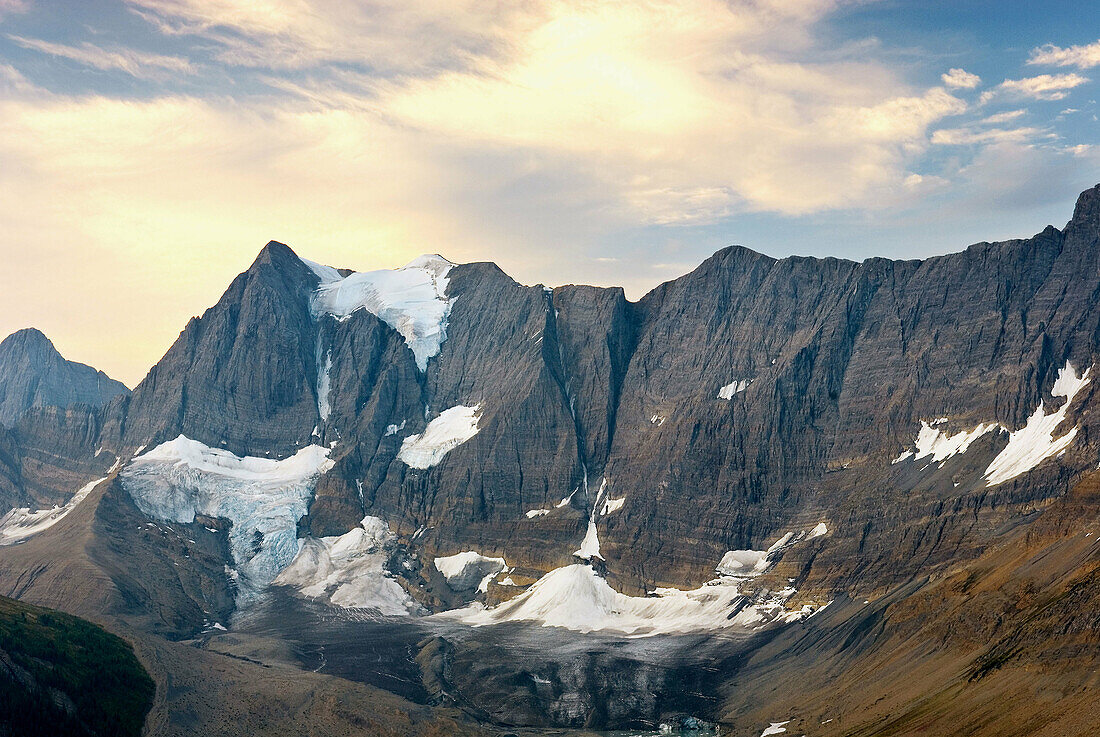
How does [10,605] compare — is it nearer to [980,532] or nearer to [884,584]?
[884,584]

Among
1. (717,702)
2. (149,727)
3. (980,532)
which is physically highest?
(980,532)

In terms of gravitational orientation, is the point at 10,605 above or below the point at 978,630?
below

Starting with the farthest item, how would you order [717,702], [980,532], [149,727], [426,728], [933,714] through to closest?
[980,532], [717,702], [426,728], [149,727], [933,714]

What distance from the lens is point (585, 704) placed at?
181 meters

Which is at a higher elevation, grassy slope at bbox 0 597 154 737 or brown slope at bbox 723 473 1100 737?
brown slope at bbox 723 473 1100 737

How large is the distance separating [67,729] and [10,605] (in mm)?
45609

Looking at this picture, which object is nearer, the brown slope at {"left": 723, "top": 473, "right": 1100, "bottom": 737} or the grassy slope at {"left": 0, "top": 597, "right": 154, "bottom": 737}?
the brown slope at {"left": 723, "top": 473, "right": 1100, "bottom": 737}

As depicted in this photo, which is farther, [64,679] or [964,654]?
[964,654]

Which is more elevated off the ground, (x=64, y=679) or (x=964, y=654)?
(x=964, y=654)

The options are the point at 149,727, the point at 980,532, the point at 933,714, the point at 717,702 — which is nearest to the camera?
the point at 933,714

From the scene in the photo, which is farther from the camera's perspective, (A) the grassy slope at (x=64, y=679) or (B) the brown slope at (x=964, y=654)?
(A) the grassy slope at (x=64, y=679)

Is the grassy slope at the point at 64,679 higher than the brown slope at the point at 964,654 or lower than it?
lower

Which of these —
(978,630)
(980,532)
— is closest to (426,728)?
(978,630)

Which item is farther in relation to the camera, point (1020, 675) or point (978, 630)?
point (978, 630)
